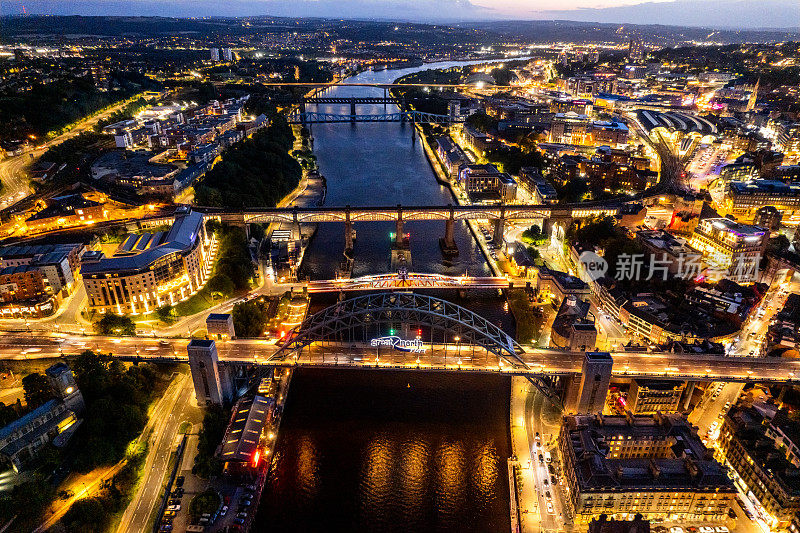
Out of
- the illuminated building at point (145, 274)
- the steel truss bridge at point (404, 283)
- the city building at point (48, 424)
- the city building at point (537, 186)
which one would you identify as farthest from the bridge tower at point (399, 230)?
the city building at point (48, 424)

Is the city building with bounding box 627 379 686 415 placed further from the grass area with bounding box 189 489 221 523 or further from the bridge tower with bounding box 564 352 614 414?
the grass area with bounding box 189 489 221 523

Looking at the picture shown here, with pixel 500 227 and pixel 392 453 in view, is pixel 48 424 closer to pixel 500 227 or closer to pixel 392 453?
pixel 392 453

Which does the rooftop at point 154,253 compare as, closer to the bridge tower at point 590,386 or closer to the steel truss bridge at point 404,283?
the steel truss bridge at point 404,283

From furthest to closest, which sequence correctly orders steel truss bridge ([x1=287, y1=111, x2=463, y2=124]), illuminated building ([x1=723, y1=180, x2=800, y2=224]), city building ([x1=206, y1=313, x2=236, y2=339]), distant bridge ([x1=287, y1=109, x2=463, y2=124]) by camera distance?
steel truss bridge ([x1=287, y1=111, x2=463, y2=124])
distant bridge ([x1=287, y1=109, x2=463, y2=124])
illuminated building ([x1=723, y1=180, x2=800, y2=224])
city building ([x1=206, y1=313, x2=236, y2=339])

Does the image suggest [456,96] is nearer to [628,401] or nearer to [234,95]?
[234,95]

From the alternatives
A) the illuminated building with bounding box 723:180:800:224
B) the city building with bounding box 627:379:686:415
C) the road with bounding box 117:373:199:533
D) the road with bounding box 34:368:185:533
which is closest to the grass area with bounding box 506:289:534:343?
the city building with bounding box 627:379:686:415

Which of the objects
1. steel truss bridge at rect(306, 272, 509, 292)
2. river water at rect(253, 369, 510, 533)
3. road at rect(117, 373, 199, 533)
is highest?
steel truss bridge at rect(306, 272, 509, 292)

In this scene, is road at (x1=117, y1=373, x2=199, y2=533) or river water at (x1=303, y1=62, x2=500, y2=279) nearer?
road at (x1=117, y1=373, x2=199, y2=533)
